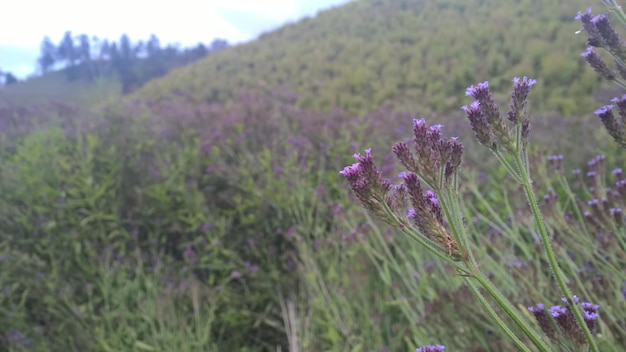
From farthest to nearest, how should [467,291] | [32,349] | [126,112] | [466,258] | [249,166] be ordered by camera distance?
1. [126,112]
2. [249,166]
3. [32,349]
4. [467,291]
5. [466,258]

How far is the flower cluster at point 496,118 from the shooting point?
697mm

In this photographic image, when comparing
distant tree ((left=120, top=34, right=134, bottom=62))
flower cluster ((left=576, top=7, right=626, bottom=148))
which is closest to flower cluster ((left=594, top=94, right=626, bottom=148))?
flower cluster ((left=576, top=7, right=626, bottom=148))

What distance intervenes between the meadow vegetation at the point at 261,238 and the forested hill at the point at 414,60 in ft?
10.5

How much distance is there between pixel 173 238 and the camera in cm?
394

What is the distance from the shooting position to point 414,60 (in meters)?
11.5

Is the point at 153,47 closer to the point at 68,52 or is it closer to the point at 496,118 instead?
the point at 68,52

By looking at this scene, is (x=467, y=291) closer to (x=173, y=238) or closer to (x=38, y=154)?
(x=173, y=238)

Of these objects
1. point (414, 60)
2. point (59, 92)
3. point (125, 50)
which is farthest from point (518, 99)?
point (125, 50)

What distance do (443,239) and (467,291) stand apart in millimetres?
1035

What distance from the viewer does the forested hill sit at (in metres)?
9.21

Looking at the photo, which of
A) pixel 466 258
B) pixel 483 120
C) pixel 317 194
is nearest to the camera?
pixel 466 258

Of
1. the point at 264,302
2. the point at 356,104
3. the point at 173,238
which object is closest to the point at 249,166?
the point at 173,238

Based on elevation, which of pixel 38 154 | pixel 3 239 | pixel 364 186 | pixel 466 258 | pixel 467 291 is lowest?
pixel 467 291

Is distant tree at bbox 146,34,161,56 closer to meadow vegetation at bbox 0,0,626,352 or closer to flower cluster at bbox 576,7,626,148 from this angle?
meadow vegetation at bbox 0,0,626,352
